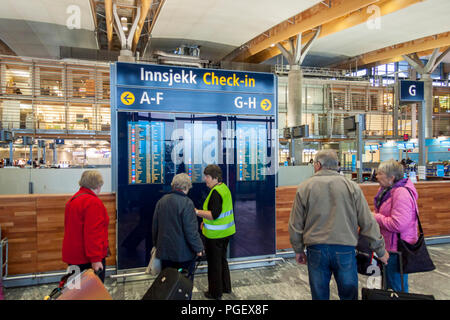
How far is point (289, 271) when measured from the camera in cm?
440

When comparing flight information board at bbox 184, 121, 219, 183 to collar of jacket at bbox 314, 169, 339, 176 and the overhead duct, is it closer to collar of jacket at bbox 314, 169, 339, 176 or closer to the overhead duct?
collar of jacket at bbox 314, 169, 339, 176

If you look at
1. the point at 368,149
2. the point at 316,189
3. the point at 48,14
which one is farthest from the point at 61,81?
the point at 368,149

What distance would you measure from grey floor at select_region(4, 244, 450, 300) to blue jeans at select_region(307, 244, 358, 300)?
4.48ft

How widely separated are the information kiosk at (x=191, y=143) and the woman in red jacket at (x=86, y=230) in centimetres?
145

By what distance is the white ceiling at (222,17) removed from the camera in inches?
543

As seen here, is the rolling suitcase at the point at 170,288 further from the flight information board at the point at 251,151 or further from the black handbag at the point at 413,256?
the flight information board at the point at 251,151

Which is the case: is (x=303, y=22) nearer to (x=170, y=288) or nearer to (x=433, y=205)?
(x=433, y=205)

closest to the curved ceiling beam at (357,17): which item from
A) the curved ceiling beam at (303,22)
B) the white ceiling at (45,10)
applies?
the curved ceiling beam at (303,22)

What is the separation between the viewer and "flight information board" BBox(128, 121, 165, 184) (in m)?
4.12

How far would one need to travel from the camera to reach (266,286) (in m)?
3.90

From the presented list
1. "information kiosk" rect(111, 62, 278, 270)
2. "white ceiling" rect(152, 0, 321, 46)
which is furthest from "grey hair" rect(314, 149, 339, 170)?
"white ceiling" rect(152, 0, 321, 46)

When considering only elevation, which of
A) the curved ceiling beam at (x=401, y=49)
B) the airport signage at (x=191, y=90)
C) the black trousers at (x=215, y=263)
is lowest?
the black trousers at (x=215, y=263)
